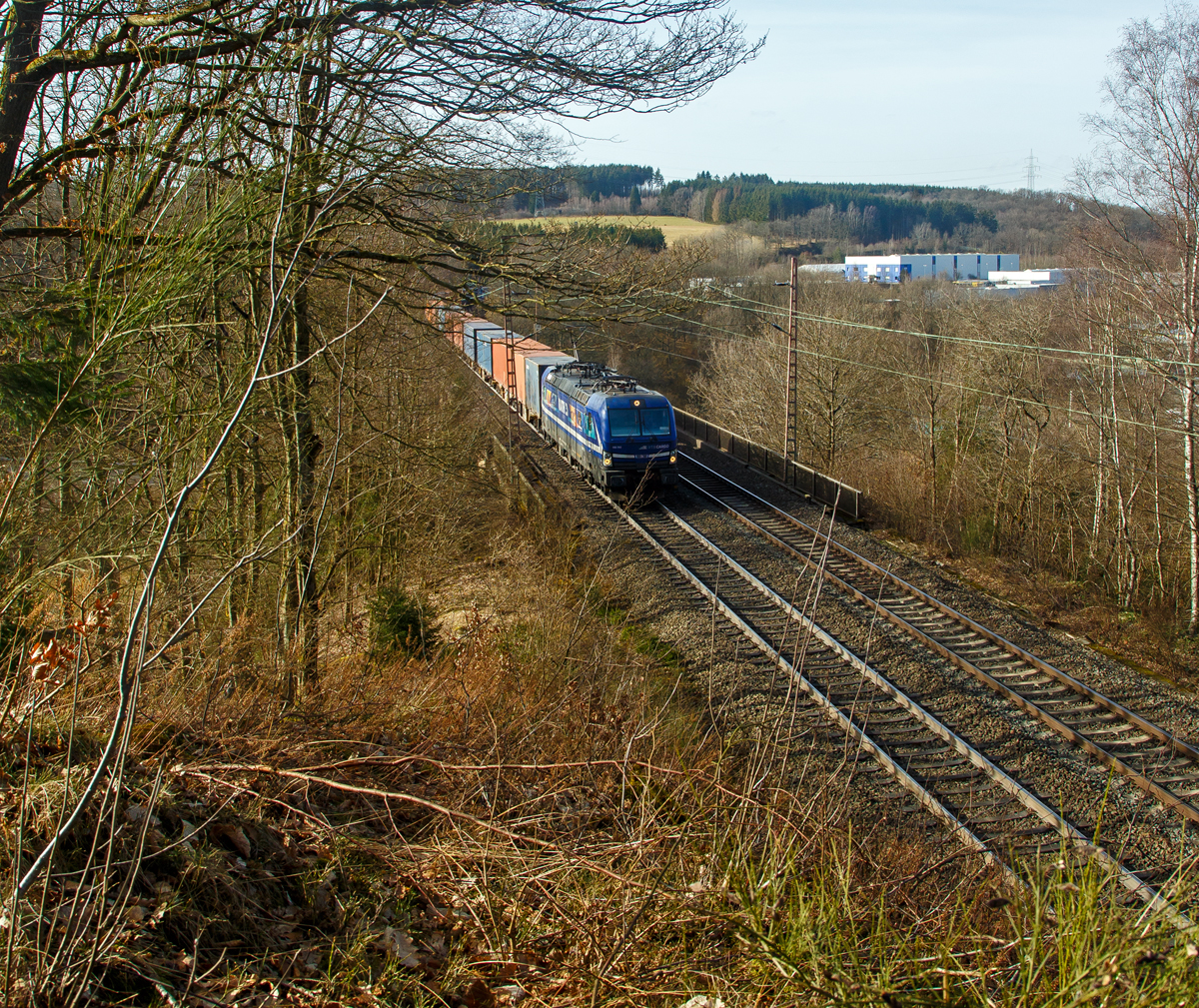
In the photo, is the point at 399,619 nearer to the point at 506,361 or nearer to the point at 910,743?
the point at 910,743

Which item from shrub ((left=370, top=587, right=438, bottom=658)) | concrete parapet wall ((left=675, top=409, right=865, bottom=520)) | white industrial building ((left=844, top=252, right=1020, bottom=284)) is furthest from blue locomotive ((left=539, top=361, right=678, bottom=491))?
white industrial building ((left=844, top=252, right=1020, bottom=284))

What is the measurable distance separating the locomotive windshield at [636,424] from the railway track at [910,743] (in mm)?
5885

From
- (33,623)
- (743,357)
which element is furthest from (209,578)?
(743,357)

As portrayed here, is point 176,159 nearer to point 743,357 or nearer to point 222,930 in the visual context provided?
point 222,930

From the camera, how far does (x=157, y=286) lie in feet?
12.4

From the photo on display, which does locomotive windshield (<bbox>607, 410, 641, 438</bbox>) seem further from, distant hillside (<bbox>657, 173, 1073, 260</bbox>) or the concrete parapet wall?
distant hillside (<bbox>657, 173, 1073, 260</bbox>)

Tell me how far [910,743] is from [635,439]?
36.1 ft

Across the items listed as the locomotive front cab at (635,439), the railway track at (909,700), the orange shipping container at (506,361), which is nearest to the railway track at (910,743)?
the railway track at (909,700)

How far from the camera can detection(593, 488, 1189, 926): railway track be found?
724cm

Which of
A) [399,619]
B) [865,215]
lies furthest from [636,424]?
[865,215]

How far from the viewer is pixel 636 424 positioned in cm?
1914

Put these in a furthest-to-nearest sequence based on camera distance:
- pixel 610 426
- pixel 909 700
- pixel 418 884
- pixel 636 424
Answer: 1. pixel 636 424
2. pixel 610 426
3. pixel 909 700
4. pixel 418 884

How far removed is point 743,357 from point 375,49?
1120 inches

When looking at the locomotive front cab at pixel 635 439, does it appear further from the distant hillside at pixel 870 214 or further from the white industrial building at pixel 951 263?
the distant hillside at pixel 870 214
